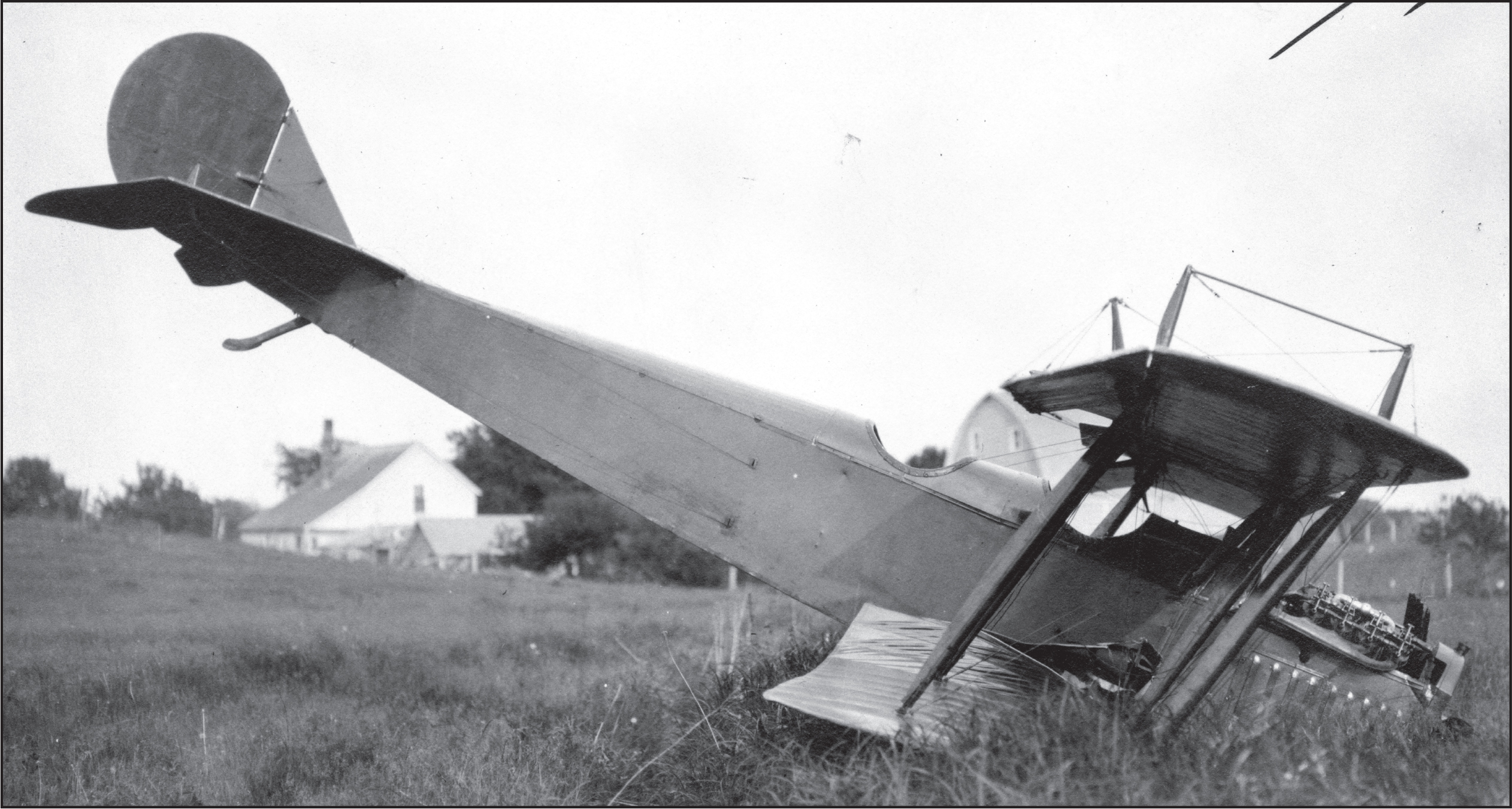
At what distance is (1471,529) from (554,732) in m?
27.9

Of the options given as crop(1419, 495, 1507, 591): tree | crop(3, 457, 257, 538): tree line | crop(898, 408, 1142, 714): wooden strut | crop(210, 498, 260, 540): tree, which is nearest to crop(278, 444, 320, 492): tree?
crop(210, 498, 260, 540): tree

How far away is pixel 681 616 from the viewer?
14547mm

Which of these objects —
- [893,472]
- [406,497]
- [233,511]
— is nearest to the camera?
[893,472]

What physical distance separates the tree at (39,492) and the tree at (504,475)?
32.6 m

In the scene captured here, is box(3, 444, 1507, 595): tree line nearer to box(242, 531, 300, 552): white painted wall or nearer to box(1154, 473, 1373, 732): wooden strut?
box(242, 531, 300, 552): white painted wall

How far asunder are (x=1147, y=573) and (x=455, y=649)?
7.62 m

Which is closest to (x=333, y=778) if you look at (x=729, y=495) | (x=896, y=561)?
(x=729, y=495)

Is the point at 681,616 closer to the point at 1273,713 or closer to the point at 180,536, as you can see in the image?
the point at 1273,713

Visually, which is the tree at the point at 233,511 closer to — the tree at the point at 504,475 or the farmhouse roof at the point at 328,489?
the farmhouse roof at the point at 328,489

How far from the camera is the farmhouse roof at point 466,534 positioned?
3756 centimetres

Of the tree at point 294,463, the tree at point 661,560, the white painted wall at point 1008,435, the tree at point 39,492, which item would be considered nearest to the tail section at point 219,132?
the white painted wall at point 1008,435

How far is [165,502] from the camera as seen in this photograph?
4072 centimetres

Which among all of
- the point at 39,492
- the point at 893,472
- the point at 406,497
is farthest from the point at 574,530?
the point at 893,472

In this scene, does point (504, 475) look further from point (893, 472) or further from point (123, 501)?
point (893, 472)
